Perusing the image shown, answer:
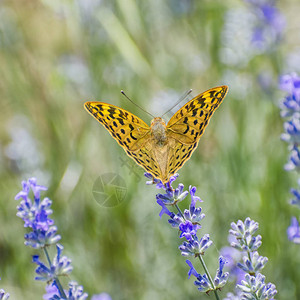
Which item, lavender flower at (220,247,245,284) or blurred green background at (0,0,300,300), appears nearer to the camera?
lavender flower at (220,247,245,284)

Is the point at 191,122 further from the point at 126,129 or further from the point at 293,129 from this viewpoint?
the point at 293,129

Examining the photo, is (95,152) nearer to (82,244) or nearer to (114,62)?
(114,62)

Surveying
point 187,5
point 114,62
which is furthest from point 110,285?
point 187,5

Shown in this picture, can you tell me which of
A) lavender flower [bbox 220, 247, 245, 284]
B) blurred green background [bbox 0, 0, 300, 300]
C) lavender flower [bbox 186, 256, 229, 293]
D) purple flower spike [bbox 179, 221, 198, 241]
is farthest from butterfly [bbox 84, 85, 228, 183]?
blurred green background [bbox 0, 0, 300, 300]

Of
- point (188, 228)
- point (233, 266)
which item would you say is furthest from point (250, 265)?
point (233, 266)

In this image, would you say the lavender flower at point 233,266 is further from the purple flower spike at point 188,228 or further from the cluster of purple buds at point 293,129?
the purple flower spike at point 188,228

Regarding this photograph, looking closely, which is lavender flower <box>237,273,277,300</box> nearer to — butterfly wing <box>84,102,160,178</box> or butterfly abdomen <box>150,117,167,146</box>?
butterfly wing <box>84,102,160,178</box>

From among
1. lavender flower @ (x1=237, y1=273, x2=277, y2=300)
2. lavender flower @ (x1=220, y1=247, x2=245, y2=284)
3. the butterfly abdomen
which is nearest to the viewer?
lavender flower @ (x1=237, y1=273, x2=277, y2=300)

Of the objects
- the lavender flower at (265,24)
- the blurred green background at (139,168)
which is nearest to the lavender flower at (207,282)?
the blurred green background at (139,168)
